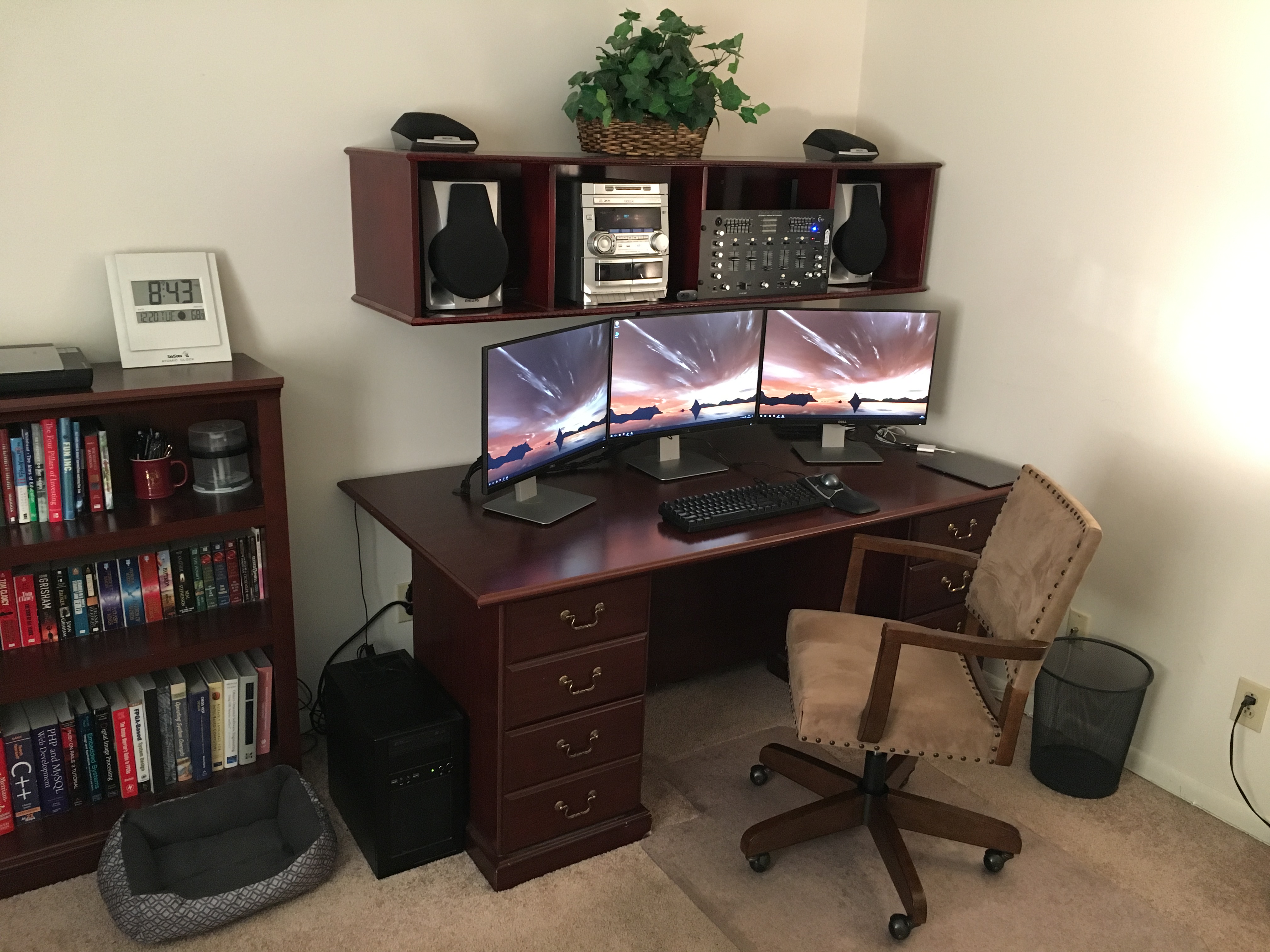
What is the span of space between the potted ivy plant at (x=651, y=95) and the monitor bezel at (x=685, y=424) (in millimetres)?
370

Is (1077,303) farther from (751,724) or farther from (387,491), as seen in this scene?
(387,491)

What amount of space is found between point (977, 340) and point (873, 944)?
1589 mm

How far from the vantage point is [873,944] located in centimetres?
199

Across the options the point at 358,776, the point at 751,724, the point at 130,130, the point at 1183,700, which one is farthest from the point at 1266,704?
the point at 130,130

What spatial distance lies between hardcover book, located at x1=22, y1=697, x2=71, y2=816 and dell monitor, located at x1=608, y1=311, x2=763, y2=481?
131 cm

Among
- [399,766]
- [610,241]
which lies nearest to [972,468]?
[610,241]

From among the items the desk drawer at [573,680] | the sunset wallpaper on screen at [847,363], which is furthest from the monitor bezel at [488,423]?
the sunset wallpaper on screen at [847,363]

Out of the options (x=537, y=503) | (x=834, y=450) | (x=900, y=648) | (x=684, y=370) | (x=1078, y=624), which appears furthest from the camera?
(x=834, y=450)

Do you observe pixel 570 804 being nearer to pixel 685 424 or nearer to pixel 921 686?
pixel 921 686

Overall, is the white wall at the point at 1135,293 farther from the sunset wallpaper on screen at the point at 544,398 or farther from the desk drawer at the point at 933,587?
the sunset wallpaper on screen at the point at 544,398

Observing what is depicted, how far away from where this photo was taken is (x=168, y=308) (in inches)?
82.4

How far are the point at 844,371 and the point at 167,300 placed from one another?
5.34 ft

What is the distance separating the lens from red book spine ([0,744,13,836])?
199cm

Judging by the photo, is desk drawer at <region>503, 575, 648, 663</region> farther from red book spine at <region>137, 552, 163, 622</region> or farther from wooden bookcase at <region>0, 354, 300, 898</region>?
red book spine at <region>137, 552, 163, 622</region>
